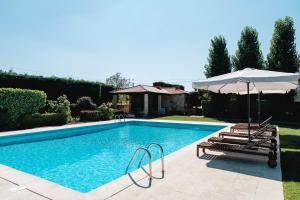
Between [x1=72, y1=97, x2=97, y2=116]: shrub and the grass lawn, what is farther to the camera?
[x1=72, y1=97, x2=97, y2=116]: shrub

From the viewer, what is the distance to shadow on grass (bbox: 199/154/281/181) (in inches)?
202

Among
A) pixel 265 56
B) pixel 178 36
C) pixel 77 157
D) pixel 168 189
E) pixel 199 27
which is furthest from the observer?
pixel 265 56

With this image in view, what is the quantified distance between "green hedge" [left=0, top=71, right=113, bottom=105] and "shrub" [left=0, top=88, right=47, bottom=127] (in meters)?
2.76

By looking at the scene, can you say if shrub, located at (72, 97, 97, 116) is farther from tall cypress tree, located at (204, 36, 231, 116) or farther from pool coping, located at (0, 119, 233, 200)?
pool coping, located at (0, 119, 233, 200)

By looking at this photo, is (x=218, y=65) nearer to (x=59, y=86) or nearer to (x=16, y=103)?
(x=59, y=86)

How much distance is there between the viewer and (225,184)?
4.51 meters

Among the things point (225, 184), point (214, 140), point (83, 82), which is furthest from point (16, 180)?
point (83, 82)

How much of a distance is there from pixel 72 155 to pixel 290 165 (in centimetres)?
744

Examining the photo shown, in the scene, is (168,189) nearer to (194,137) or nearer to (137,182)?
(137,182)

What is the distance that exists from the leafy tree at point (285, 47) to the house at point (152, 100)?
36.9 ft

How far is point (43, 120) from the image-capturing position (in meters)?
14.7

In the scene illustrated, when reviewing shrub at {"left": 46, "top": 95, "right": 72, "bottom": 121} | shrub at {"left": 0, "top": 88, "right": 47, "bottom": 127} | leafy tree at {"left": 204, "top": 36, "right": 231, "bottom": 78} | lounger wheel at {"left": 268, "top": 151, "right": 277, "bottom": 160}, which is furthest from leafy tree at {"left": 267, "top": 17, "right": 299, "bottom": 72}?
shrub at {"left": 0, "top": 88, "right": 47, "bottom": 127}

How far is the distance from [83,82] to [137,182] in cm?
1874

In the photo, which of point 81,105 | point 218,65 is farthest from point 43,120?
point 218,65
